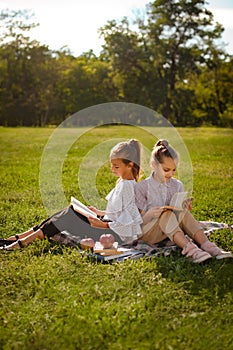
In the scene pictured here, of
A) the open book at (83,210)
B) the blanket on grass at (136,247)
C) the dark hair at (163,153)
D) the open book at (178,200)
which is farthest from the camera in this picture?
the open book at (83,210)

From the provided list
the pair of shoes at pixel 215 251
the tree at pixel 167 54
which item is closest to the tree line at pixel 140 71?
the tree at pixel 167 54

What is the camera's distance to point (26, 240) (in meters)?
4.49

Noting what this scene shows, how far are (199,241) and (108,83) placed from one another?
29.1 meters

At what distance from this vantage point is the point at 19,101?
3044 centimetres

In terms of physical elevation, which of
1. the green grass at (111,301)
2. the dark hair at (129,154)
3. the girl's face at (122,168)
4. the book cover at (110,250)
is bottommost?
the green grass at (111,301)

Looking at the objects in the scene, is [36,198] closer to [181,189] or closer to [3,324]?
[181,189]

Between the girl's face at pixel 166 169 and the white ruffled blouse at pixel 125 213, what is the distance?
232mm

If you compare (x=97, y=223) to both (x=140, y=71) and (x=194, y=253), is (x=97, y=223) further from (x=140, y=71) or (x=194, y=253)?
(x=140, y=71)

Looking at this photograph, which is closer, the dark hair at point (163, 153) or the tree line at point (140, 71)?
the dark hair at point (163, 153)

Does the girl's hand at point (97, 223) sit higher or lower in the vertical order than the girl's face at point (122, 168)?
lower

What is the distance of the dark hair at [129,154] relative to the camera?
448cm

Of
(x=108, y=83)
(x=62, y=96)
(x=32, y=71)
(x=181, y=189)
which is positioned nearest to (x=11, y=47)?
(x=32, y=71)

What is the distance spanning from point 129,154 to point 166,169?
0.34 m

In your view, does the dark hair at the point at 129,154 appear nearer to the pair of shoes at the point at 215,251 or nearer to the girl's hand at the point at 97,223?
the girl's hand at the point at 97,223
